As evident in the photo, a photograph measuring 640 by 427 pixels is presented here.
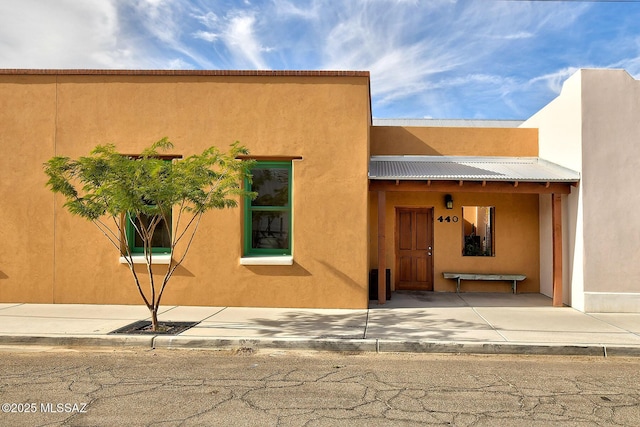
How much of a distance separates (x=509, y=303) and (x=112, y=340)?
323 inches

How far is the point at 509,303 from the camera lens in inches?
404

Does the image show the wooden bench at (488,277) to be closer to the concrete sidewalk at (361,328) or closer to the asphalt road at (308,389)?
the concrete sidewalk at (361,328)

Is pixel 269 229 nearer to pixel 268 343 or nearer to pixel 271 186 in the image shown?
pixel 271 186

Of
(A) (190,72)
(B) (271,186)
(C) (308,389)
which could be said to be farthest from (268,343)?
(A) (190,72)

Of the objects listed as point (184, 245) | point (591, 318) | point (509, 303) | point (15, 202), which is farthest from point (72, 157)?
point (591, 318)

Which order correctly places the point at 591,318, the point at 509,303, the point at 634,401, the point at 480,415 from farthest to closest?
the point at 509,303 → the point at 591,318 → the point at 634,401 → the point at 480,415

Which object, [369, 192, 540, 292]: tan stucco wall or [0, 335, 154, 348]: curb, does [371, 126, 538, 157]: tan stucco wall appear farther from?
[0, 335, 154, 348]: curb

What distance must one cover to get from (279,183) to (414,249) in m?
4.55

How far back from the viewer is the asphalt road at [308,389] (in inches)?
167

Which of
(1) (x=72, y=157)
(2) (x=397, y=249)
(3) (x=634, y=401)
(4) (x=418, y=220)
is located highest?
(1) (x=72, y=157)

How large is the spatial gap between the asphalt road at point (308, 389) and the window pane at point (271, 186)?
159 inches

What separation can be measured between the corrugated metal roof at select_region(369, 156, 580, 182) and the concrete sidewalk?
9.14 feet

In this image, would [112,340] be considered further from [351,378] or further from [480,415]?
[480,415]

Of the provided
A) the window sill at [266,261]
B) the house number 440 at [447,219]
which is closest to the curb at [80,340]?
the window sill at [266,261]
